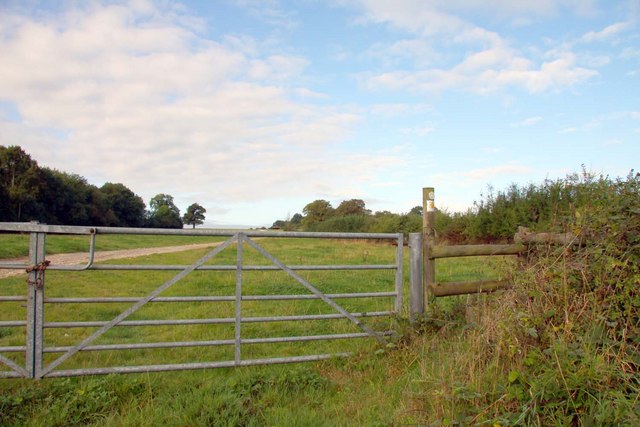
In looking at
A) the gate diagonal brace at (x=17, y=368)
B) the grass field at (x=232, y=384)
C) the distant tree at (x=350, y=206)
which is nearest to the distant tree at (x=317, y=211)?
the distant tree at (x=350, y=206)

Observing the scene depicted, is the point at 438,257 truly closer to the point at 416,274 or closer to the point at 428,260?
the point at 428,260

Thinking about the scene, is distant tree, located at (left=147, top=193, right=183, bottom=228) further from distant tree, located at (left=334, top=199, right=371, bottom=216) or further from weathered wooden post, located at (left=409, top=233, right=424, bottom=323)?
weathered wooden post, located at (left=409, top=233, right=424, bottom=323)

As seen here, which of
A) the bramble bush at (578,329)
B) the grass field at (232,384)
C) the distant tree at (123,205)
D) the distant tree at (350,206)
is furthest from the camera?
the distant tree at (123,205)

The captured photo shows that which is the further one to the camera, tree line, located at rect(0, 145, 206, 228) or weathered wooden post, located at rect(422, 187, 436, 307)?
tree line, located at rect(0, 145, 206, 228)

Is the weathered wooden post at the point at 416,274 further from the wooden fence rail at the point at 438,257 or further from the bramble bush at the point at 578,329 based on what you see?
the bramble bush at the point at 578,329

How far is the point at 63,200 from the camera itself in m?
51.1

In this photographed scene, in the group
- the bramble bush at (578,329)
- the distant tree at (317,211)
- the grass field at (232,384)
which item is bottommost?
A: the grass field at (232,384)

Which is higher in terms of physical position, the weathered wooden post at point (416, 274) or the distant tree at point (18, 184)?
the distant tree at point (18, 184)

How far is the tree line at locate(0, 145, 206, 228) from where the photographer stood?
4406 centimetres

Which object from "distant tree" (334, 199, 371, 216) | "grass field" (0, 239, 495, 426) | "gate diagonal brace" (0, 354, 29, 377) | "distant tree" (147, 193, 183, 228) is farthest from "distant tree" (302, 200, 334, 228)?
"gate diagonal brace" (0, 354, 29, 377)

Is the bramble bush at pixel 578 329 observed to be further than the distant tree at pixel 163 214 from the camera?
No

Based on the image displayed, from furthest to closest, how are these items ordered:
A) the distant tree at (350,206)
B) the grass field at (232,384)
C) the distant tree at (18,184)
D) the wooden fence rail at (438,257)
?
the distant tree at (350,206), the distant tree at (18,184), the wooden fence rail at (438,257), the grass field at (232,384)

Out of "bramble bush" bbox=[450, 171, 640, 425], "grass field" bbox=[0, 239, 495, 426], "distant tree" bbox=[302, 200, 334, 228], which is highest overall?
"distant tree" bbox=[302, 200, 334, 228]

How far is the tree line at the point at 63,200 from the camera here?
145 feet
